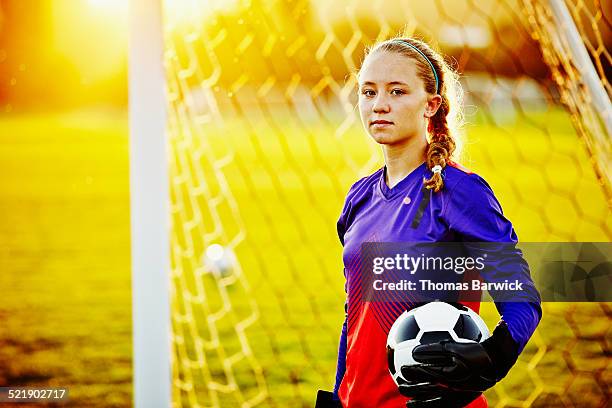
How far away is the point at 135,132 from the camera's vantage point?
1501 mm

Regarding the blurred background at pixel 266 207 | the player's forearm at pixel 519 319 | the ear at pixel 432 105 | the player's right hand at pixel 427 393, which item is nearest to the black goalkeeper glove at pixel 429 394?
the player's right hand at pixel 427 393

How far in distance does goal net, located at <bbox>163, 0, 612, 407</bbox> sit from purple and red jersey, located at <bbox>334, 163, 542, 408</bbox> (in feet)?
0.64

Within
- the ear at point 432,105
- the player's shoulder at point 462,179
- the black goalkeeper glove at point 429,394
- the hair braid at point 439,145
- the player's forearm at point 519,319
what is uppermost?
the ear at point 432,105

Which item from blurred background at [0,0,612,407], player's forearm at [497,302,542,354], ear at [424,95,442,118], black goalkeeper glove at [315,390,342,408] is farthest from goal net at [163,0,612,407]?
black goalkeeper glove at [315,390,342,408]

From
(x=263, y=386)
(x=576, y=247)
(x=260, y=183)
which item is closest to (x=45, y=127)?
(x=260, y=183)

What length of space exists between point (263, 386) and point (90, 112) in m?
8.92

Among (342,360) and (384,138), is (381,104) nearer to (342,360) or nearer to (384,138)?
(384,138)

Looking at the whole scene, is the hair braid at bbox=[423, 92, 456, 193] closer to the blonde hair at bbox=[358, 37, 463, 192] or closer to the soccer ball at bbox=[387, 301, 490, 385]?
the blonde hair at bbox=[358, 37, 463, 192]

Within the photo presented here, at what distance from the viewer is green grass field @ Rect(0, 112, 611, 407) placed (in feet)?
7.18

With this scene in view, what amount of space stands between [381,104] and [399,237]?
0.65ft

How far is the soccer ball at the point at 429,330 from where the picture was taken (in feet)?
4.16

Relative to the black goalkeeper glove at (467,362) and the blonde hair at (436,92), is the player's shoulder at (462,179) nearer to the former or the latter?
the blonde hair at (436,92)

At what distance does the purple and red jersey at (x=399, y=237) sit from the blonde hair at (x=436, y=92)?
0.03 metres

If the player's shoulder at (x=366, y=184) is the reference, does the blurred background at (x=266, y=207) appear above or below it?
above
